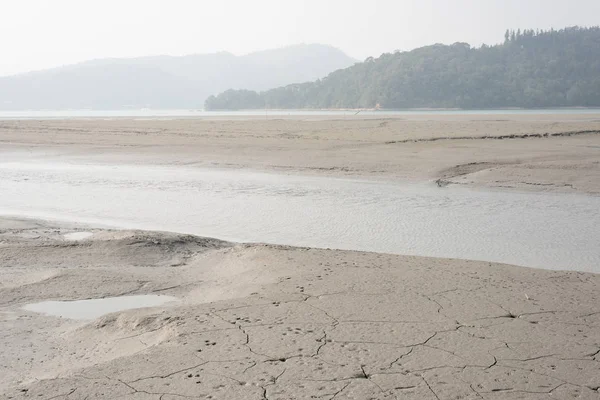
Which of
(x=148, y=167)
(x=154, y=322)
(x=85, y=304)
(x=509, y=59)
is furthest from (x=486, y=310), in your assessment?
(x=509, y=59)

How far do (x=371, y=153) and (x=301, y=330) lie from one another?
15061 mm

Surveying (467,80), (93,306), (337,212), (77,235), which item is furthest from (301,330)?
(467,80)

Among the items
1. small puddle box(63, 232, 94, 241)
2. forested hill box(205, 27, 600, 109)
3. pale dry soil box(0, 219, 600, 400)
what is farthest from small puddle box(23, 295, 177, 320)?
forested hill box(205, 27, 600, 109)

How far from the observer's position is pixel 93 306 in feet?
18.5

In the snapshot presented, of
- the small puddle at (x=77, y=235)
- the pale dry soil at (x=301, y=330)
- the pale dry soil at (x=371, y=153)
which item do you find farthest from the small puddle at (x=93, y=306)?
the pale dry soil at (x=371, y=153)

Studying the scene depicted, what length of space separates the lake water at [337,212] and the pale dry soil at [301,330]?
1.27 m

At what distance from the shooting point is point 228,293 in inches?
227

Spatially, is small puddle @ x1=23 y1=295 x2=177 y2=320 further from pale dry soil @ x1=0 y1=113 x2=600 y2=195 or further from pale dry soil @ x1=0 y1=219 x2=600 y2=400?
pale dry soil @ x1=0 y1=113 x2=600 y2=195

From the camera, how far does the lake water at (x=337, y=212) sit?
26.7ft

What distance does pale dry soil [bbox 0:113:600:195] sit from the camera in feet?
47.7

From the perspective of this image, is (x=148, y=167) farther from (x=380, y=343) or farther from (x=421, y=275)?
(x=380, y=343)

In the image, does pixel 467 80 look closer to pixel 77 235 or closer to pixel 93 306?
pixel 77 235

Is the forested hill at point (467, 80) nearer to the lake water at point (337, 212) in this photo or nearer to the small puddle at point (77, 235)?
the lake water at point (337, 212)

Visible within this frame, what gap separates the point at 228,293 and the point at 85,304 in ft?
4.00
